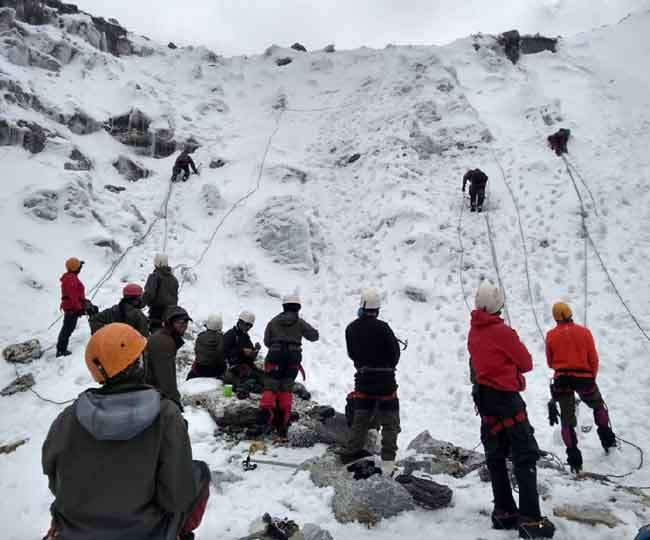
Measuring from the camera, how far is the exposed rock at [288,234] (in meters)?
15.2

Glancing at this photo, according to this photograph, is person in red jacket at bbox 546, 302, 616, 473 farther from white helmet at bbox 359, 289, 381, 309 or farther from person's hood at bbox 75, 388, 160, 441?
person's hood at bbox 75, 388, 160, 441

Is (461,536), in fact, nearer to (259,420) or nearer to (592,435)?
(259,420)

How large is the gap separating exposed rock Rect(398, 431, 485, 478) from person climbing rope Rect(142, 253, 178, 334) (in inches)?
206

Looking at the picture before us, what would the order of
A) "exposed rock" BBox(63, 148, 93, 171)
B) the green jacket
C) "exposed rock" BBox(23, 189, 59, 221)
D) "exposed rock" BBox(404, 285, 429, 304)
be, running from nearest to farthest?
the green jacket
"exposed rock" BBox(404, 285, 429, 304)
"exposed rock" BBox(23, 189, 59, 221)
"exposed rock" BBox(63, 148, 93, 171)

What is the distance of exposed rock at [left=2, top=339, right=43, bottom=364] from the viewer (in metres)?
8.80

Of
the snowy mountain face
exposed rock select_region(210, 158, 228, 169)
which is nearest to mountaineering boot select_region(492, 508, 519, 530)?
the snowy mountain face

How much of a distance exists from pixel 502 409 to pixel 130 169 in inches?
714

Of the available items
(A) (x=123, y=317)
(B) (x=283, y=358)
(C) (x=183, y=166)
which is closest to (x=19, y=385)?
(A) (x=123, y=317)

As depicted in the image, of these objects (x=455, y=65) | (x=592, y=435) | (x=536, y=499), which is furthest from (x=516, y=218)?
(x=455, y=65)

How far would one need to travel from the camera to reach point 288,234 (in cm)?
1570

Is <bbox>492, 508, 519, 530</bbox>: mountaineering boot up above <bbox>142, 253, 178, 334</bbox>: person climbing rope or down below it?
below

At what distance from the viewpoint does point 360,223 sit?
16.4 meters

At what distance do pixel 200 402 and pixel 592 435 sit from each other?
639 centimetres

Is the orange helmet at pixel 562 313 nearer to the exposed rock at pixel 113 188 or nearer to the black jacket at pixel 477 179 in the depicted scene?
the black jacket at pixel 477 179
